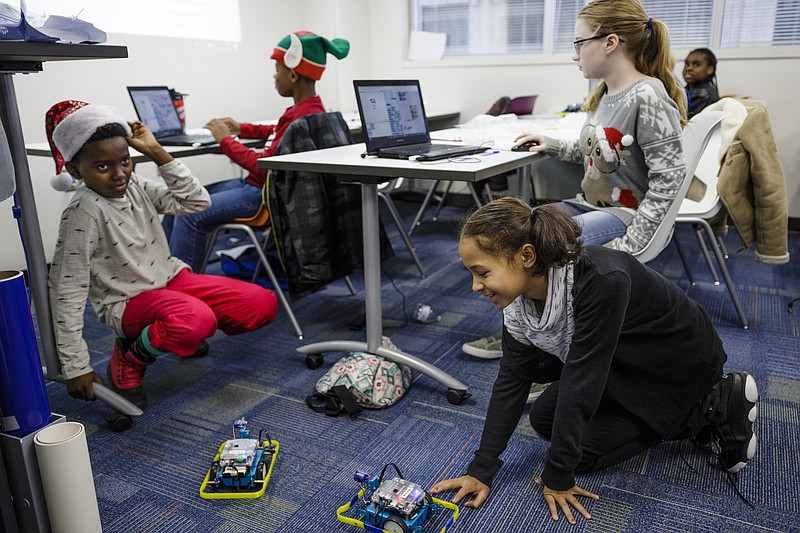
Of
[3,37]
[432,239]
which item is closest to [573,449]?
[3,37]

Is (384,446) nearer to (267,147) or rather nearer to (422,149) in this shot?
(422,149)

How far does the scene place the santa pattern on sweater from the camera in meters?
1.80

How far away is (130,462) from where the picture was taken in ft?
5.41

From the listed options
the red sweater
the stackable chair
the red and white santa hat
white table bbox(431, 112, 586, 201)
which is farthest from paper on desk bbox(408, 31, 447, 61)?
the red and white santa hat

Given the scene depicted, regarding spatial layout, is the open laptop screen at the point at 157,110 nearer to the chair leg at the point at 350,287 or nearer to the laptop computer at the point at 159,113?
the laptop computer at the point at 159,113

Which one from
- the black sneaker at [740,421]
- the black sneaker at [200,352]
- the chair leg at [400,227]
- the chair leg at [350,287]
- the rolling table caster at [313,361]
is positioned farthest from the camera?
the chair leg at [400,227]

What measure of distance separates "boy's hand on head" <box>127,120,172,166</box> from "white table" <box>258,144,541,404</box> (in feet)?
1.00

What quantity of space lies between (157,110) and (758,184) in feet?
8.67

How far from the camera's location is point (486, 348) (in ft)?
7.34

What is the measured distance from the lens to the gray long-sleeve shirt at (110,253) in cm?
176

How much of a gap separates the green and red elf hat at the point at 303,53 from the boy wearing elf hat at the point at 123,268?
0.66m

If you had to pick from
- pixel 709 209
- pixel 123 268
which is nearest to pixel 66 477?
pixel 123 268

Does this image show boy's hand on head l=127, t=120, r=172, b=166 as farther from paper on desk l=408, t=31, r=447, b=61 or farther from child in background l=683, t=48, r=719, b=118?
paper on desk l=408, t=31, r=447, b=61

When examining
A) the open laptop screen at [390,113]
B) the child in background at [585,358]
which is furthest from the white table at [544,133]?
the child in background at [585,358]
